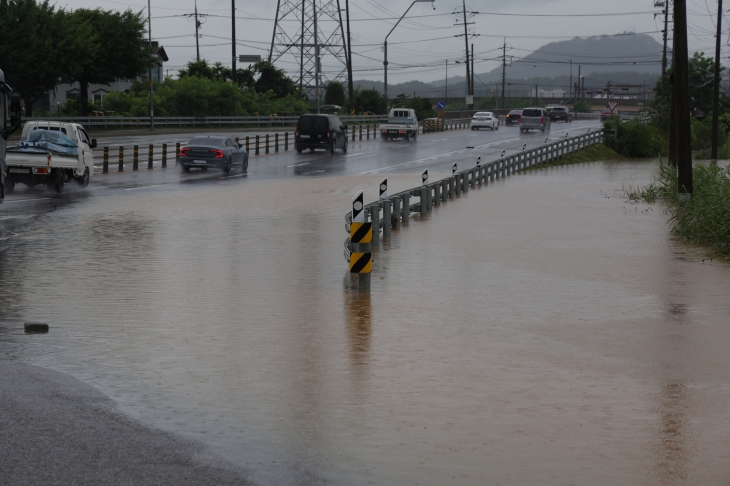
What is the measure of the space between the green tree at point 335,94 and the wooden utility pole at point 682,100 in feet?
256

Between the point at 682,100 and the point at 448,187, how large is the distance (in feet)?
22.8

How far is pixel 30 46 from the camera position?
64625mm

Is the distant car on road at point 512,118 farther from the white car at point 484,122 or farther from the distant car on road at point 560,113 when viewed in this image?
the distant car on road at point 560,113

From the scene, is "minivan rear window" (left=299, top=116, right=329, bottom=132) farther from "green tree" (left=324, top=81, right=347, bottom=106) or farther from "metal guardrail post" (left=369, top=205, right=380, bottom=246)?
"green tree" (left=324, top=81, right=347, bottom=106)

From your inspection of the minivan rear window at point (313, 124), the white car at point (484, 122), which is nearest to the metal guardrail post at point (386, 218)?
the minivan rear window at point (313, 124)

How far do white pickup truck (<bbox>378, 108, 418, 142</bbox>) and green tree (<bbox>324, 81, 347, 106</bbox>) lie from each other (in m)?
31.9

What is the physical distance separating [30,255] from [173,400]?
31.1 feet

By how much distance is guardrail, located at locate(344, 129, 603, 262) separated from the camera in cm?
1897

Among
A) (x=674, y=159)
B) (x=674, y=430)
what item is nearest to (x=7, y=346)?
(x=674, y=430)

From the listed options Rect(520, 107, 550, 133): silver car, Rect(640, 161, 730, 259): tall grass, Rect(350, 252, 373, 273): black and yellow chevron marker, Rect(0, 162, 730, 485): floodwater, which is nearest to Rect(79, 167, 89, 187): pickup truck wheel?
Rect(0, 162, 730, 485): floodwater

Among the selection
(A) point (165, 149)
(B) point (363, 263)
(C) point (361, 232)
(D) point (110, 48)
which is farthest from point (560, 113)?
(B) point (363, 263)

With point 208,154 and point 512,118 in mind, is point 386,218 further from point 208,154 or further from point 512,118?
point 512,118

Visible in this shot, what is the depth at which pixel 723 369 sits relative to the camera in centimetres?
938

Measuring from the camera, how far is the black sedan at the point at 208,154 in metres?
39.4
